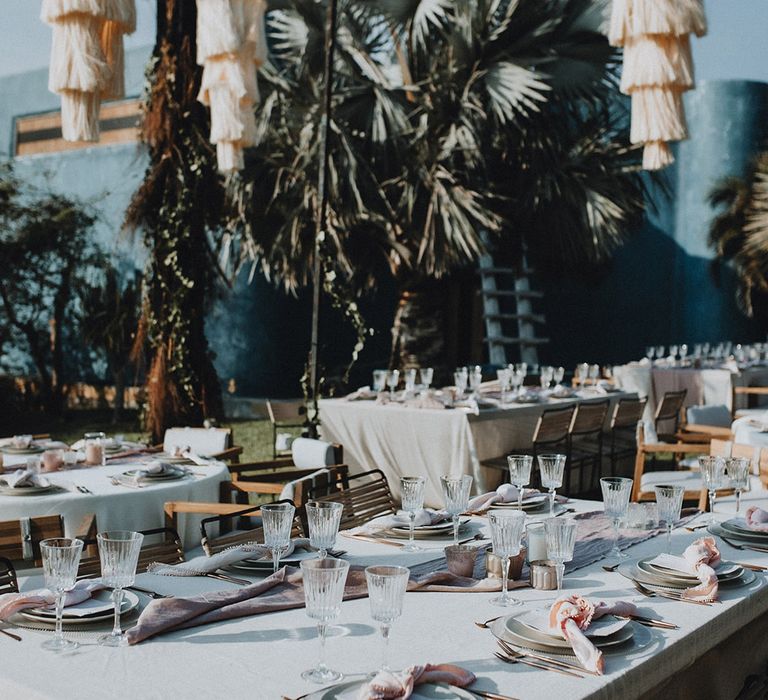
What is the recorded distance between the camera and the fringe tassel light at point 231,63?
15.5 feet

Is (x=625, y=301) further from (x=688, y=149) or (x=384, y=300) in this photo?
(x=384, y=300)

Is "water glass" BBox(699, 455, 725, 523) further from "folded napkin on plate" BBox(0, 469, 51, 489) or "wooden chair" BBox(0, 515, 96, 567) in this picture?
"folded napkin on plate" BBox(0, 469, 51, 489)

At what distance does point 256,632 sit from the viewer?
207 cm

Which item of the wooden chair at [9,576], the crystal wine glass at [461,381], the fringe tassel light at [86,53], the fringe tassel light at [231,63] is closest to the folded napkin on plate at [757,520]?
the wooden chair at [9,576]

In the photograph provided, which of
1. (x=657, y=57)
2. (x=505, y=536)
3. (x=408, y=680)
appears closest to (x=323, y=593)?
(x=408, y=680)

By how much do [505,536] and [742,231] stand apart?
55.7ft

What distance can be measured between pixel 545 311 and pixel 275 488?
12110 mm

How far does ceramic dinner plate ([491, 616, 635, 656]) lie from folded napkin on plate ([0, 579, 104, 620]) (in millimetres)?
939

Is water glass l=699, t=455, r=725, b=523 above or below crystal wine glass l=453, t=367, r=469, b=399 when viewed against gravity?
below

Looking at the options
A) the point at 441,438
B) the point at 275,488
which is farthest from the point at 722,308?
the point at 275,488

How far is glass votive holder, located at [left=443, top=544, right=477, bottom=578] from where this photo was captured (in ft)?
8.14

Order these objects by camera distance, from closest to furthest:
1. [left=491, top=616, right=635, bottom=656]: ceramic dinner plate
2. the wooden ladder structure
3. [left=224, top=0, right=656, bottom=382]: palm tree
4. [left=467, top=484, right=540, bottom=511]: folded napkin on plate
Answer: [left=491, top=616, right=635, bottom=656]: ceramic dinner plate < [left=467, top=484, right=540, bottom=511]: folded napkin on plate < [left=224, top=0, right=656, bottom=382]: palm tree < the wooden ladder structure

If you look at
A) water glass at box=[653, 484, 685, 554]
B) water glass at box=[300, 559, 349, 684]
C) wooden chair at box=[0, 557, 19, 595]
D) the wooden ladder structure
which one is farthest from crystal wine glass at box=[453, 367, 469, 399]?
water glass at box=[300, 559, 349, 684]

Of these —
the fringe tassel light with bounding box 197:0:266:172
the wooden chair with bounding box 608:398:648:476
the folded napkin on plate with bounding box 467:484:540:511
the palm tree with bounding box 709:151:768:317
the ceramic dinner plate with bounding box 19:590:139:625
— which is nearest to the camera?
the ceramic dinner plate with bounding box 19:590:139:625
